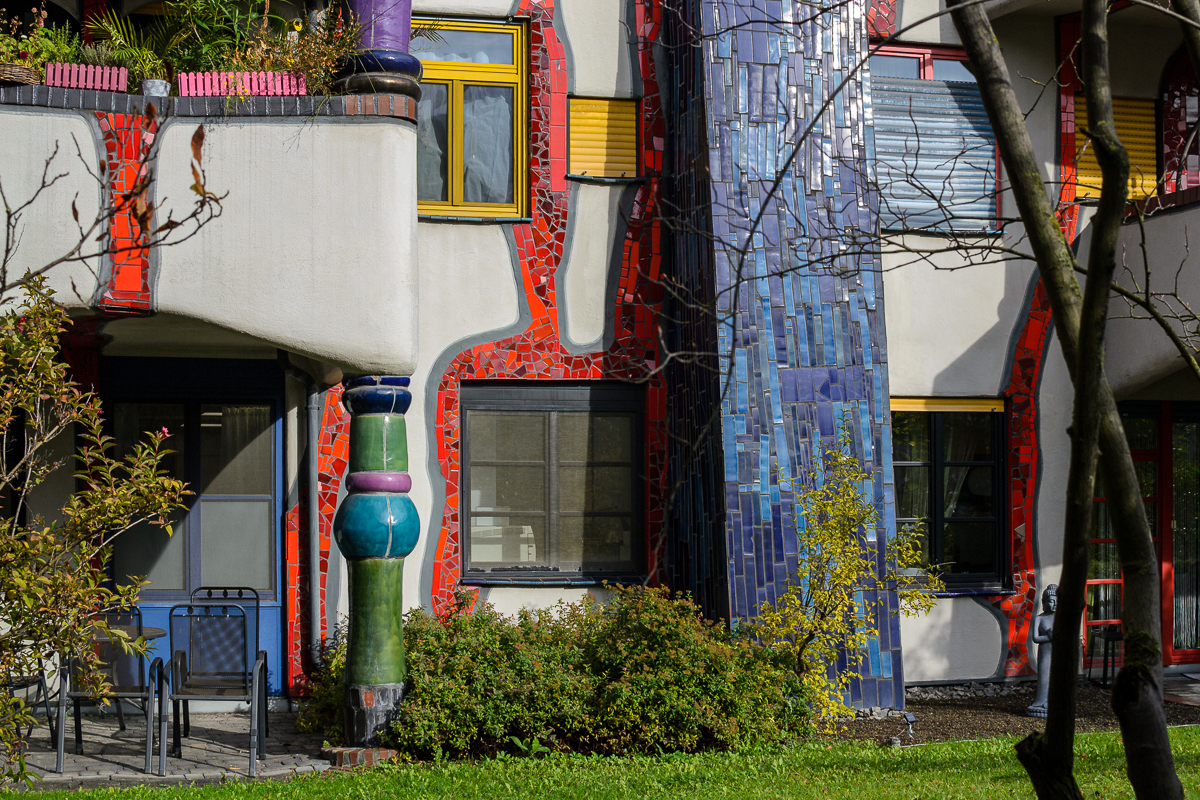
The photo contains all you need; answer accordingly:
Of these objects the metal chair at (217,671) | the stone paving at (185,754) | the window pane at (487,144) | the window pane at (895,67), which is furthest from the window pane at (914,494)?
the metal chair at (217,671)

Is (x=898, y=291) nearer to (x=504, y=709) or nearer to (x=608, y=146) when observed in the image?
(x=608, y=146)

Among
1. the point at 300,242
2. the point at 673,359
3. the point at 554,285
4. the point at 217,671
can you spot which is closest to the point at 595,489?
the point at 673,359

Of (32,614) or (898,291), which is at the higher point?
(898,291)

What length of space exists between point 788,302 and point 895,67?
289 cm

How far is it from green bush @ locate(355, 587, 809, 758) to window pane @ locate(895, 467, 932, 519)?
287 centimetres

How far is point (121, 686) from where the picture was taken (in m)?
7.57

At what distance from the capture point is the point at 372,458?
700 cm

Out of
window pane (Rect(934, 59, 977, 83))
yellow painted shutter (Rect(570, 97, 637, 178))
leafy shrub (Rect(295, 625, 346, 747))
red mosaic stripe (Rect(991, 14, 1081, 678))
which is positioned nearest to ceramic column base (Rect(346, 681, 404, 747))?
leafy shrub (Rect(295, 625, 346, 747))

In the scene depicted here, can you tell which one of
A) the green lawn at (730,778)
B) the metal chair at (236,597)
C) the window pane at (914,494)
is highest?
the window pane at (914,494)

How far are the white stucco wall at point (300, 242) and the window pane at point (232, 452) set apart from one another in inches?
107

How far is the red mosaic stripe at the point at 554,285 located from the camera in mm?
9141

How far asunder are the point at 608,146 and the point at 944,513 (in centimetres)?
448

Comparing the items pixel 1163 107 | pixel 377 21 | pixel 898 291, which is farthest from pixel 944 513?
pixel 377 21

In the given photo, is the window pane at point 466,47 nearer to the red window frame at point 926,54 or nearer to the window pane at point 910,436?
the red window frame at point 926,54
